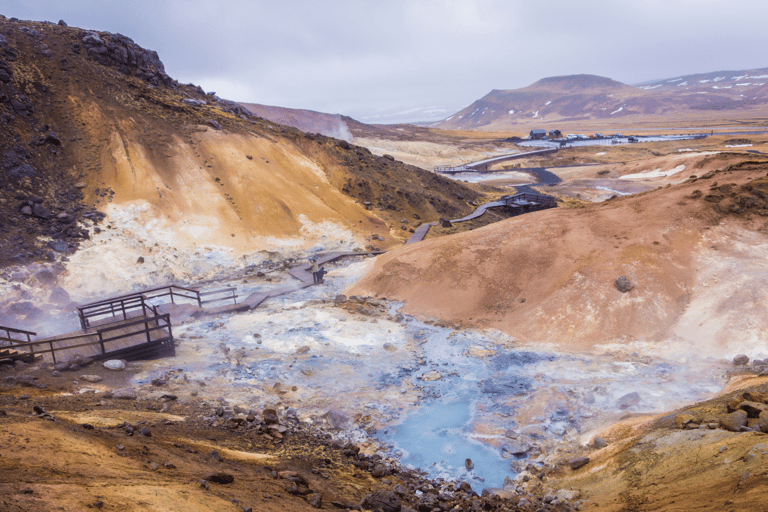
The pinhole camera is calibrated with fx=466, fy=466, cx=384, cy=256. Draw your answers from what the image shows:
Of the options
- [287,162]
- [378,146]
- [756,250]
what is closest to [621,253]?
[756,250]

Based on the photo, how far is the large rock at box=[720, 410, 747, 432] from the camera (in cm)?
834

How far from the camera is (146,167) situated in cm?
2948

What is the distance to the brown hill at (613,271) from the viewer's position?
51.0 ft

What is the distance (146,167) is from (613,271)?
27.2 m

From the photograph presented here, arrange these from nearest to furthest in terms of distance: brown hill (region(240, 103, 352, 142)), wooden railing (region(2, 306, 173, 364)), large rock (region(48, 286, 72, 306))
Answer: wooden railing (region(2, 306, 173, 364)) → large rock (region(48, 286, 72, 306)) → brown hill (region(240, 103, 352, 142))

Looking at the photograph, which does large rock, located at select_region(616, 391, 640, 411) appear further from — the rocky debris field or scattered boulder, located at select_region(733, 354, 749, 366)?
the rocky debris field

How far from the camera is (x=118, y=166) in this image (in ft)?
94.6

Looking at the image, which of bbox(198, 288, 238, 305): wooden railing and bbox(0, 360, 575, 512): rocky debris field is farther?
bbox(198, 288, 238, 305): wooden railing

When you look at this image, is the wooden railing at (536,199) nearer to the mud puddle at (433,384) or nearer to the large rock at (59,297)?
the mud puddle at (433,384)

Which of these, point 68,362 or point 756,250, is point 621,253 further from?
point 68,362

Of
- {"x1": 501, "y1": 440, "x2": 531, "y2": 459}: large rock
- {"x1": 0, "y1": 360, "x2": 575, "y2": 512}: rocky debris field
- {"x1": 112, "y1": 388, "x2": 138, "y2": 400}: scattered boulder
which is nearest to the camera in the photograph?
{"x1": 0, "y1": 360, "x2": 575, "y2": 512}: rocky debris field

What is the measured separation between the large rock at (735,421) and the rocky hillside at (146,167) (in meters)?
23.2

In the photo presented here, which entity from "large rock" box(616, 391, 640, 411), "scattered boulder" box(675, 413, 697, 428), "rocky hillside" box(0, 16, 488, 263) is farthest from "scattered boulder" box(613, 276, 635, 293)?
"rocky hillside" box(0, 16, 488, 263)

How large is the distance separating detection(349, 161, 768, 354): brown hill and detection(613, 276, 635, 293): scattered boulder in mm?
156
